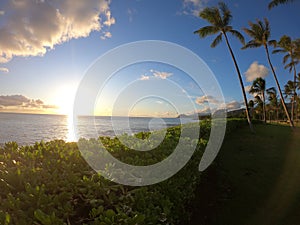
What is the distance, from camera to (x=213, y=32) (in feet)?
62.2

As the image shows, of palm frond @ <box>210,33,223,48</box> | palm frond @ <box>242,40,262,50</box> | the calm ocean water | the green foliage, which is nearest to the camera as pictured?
the green foliage

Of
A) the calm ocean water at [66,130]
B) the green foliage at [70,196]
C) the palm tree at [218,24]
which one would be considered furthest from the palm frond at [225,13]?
the green foliage at [70,196]

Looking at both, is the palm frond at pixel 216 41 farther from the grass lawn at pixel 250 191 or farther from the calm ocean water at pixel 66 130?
the grass lawn at pixel 250 191

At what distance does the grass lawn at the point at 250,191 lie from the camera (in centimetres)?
481

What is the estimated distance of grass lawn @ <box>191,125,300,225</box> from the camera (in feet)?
15.8

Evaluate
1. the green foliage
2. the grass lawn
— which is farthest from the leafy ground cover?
the grass lawn

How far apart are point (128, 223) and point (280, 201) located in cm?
578

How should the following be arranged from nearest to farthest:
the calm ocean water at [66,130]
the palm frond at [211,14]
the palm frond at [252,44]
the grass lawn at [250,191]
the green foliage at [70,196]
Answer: the green foliage at [70,196] → the grass lawn at [250,191] → the calm ocean water at [66,130] → the palm frond at [211,14] → the palm frond at [252,44]

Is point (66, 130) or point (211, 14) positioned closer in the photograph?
point (211, 14)

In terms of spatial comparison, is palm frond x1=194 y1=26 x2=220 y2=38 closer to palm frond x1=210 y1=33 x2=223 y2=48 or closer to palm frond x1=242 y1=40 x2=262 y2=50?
palm frond x1=210 y1=33 x2=223 y2=48

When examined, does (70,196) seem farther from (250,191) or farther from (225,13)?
(225,13)

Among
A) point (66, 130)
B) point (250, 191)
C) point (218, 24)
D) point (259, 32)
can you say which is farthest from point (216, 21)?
point (66, 130)

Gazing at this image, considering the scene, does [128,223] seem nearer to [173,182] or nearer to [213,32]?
[173,182]

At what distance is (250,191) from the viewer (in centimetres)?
632
